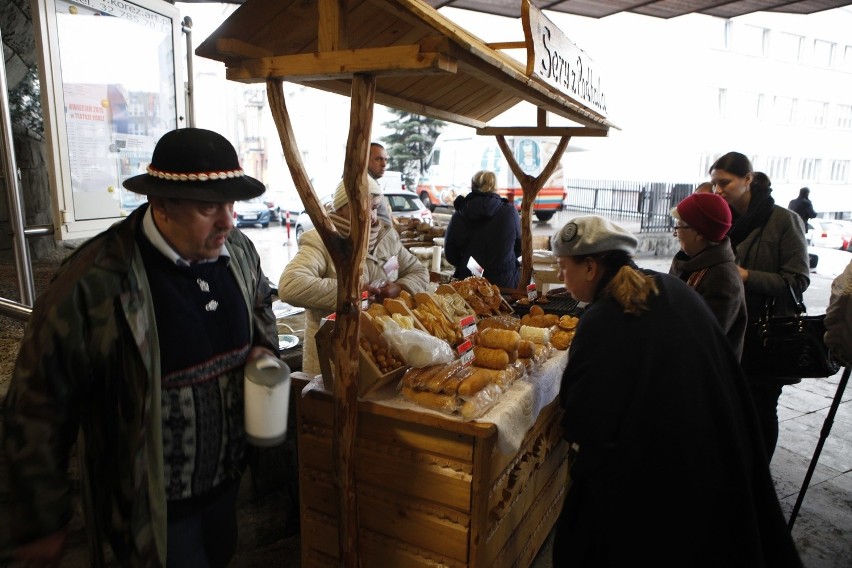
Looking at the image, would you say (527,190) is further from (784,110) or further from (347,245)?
(784,110)

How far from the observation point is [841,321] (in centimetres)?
283

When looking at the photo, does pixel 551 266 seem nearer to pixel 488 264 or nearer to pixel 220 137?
pixel 488 264

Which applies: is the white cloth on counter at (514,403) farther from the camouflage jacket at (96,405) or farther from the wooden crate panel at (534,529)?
the camouflage jacket at (96,405)

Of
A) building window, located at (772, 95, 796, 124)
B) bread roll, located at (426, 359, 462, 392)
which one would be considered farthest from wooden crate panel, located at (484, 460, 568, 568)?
building window, located at (772, 95, 796, 124)

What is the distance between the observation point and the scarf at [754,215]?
344 cm

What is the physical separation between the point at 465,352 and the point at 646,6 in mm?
5891

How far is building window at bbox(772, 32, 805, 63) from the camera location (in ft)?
90.2

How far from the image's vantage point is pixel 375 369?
2199 millimetres

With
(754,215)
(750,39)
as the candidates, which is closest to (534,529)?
(754,215)

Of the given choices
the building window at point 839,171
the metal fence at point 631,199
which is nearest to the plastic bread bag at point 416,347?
the metal fence at point 631,199

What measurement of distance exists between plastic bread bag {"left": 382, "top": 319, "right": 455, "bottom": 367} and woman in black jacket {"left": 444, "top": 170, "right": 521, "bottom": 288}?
2.84 metres

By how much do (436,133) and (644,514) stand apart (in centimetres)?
2393

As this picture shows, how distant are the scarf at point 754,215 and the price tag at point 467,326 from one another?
6.52 ft

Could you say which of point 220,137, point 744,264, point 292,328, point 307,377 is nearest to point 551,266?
point 744,264
